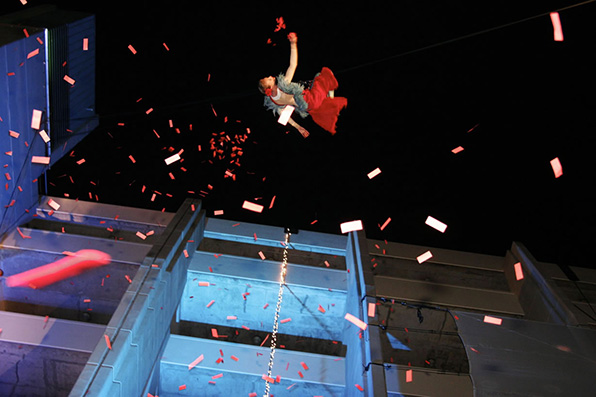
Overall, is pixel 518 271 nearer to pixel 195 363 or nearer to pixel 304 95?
pixel 304 95

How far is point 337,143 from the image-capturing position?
670 cm

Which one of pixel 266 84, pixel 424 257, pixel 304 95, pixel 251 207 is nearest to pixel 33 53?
pixel 266 84

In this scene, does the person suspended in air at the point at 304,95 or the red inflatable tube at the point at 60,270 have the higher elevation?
the person suspended in air at the point at 304,95

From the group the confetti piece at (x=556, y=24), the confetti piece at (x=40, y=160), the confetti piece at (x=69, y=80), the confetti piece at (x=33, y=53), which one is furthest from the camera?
the confetti piece at (x=556, y=24)

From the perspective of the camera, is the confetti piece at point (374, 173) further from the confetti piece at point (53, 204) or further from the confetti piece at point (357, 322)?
the confetti piece at point (53, 204)

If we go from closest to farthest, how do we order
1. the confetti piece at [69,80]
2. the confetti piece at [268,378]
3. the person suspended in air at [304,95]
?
the confetti piece at [268,378] < the person suspended in air at [304,95] < the confetti piece at [69,80]

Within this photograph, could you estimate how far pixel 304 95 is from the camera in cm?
563

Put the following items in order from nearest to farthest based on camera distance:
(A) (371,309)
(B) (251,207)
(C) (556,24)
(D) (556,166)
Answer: (A) (371,309) < (C) (556,24) < (B) (251,207) < (D) (556,166)

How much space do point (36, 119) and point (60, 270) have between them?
1.51 m

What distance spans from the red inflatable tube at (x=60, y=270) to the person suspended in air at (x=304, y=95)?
2.22 m

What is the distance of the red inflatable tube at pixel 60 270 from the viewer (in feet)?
16.8

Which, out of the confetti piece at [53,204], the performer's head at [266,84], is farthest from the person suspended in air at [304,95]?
the confetti piece at [53,204]

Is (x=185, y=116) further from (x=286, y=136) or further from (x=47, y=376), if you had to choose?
(x=47, y=376)

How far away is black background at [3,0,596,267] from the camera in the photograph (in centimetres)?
636
